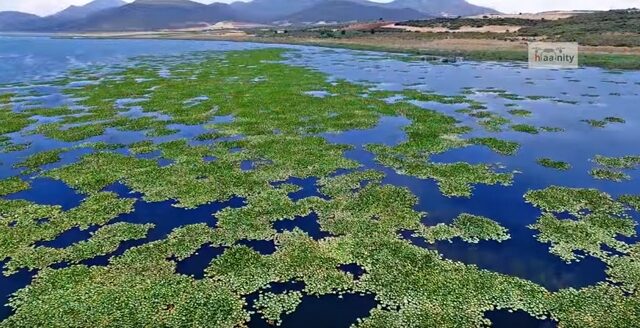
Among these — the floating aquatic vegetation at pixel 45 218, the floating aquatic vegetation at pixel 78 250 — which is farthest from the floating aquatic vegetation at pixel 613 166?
the floating aquatic vegetation at pixel 45 218

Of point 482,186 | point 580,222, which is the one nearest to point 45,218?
point 482,186

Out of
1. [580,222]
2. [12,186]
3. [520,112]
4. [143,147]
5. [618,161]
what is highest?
[520,112]

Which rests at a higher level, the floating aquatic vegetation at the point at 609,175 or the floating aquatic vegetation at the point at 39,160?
the floating aquatic vegetation at the point at 39,160

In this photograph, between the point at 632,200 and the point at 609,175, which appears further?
the point at 609,175

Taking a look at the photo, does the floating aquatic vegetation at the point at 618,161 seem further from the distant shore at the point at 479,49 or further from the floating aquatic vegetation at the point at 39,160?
the distant shore at the point at 479,49

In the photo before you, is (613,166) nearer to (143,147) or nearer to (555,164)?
(555,164)

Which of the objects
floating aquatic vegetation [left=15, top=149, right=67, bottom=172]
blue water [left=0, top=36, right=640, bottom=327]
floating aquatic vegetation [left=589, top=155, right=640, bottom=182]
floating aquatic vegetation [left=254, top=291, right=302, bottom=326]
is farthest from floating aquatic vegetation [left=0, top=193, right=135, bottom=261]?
floating aquatic vegetation [left=589, top=155, right=640, bottom=182]

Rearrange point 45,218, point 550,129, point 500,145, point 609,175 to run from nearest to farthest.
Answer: point 45,218 < point 609,175 < point 500,145 < point 550,129

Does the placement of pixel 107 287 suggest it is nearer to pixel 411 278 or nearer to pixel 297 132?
pixel 411 278
